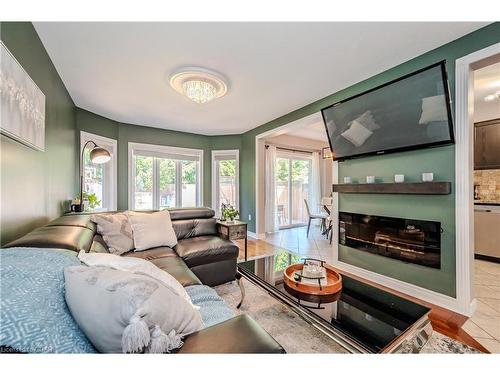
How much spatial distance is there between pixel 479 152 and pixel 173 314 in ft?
16.1

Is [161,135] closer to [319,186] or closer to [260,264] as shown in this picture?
[260,264]

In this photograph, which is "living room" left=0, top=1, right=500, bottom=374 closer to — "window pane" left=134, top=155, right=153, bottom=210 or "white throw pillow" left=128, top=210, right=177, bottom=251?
"white throw pillow" left=128, top=210, right=177, bottom=251

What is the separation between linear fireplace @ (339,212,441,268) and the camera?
211 centimetres

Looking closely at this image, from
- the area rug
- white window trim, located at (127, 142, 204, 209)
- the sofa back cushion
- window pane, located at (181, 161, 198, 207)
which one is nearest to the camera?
the sofa back cushion

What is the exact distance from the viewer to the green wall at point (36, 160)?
130 centimetres

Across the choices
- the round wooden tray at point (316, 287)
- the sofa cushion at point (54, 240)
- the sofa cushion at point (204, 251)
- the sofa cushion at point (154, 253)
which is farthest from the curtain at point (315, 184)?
the sofa cushion at point (54, 240)

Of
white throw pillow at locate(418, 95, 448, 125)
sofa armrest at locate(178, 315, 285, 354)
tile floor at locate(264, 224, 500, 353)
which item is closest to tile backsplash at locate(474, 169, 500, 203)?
tile floor at locate(264, 224, 500, 353)

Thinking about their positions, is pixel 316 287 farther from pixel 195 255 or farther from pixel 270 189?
pixel 270 189

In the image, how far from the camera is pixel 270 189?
17.1ft

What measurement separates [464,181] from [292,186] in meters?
4.20

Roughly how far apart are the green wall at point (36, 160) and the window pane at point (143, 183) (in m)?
1.59

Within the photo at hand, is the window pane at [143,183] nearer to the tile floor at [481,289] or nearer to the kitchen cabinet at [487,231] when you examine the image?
the tile floor at [481,289]

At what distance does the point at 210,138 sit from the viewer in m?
5.32

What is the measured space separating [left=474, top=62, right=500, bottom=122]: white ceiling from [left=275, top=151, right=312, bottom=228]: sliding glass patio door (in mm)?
3449
